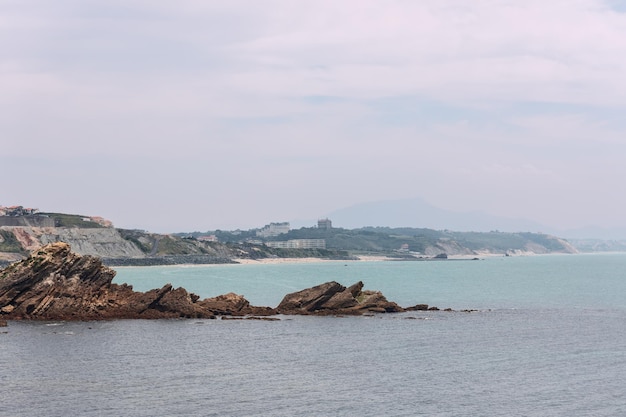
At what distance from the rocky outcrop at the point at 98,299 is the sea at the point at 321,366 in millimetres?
4281

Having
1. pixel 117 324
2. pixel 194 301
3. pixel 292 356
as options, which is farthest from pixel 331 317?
pixel 292 356

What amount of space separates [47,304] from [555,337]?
49.4m

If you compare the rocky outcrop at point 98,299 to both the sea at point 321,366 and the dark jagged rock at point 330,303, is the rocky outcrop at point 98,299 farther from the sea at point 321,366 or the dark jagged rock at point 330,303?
the sea at point 321,366

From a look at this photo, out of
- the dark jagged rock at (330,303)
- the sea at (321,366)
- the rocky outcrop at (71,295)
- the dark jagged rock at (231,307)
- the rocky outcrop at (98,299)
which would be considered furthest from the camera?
the dark jagged rock at (330,303)

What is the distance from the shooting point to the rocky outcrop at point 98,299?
79.2 metres

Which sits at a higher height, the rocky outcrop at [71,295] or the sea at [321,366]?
the rocky outcrop at [71,295]

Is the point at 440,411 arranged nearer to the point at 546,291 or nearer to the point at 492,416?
the point at 492,416

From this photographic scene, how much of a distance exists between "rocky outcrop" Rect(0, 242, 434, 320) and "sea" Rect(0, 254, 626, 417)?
428cm

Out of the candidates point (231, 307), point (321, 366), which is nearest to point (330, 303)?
point (231, 307)

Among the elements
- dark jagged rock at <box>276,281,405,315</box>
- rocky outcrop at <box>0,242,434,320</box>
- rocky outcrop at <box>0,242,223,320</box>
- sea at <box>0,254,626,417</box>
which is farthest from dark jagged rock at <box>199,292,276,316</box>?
sea at <box>0,254,626,417</box>

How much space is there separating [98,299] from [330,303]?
25.5m

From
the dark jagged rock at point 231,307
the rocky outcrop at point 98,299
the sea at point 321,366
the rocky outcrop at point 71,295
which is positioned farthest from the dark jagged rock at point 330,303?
the rocky outcrop at point 71,295

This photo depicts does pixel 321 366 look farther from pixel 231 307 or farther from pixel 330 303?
pixel 330 303

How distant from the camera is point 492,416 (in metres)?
38.4
